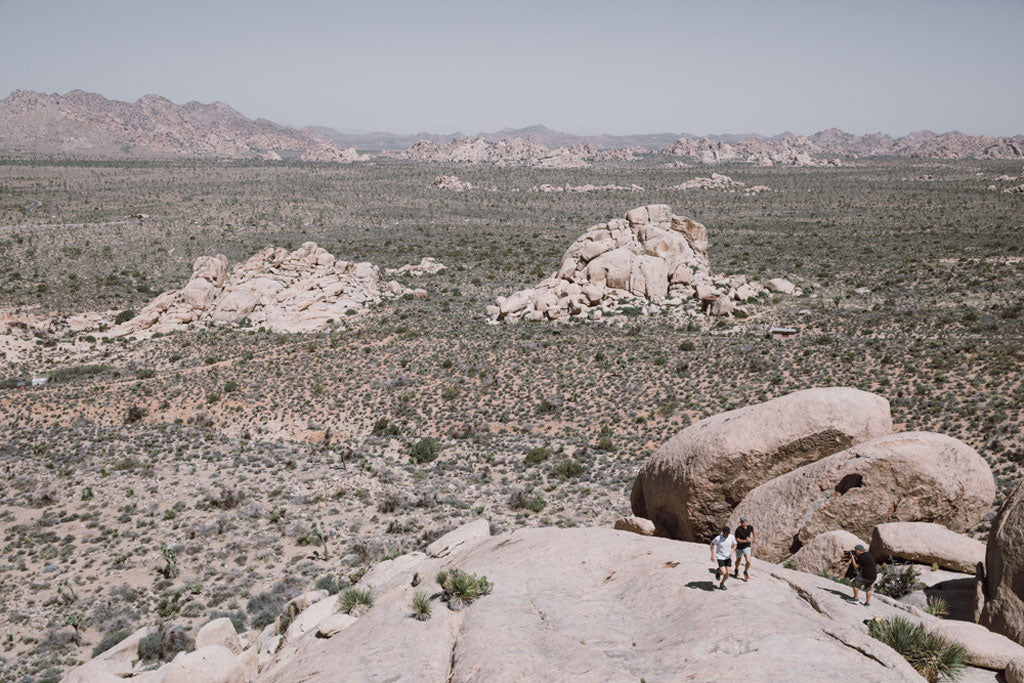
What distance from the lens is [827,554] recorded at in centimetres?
1393

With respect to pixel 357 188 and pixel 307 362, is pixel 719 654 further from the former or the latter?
pixel 357 188

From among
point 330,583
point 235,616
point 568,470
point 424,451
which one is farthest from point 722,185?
point 235,616

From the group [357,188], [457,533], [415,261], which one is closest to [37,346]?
[415,261]

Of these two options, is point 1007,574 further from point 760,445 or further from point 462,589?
point 462,589

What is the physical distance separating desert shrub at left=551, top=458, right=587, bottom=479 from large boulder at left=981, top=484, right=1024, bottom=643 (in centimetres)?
1868

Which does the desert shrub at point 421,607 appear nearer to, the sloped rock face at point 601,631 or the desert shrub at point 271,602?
the sloped rock face at point 601,631

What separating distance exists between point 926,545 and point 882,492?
5.15 feet

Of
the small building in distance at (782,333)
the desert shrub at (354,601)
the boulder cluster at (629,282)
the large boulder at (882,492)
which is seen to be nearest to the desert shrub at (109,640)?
the desert shrub at (354,601)

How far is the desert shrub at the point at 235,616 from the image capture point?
18906 mm

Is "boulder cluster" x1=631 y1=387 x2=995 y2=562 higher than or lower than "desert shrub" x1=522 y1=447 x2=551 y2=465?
higher

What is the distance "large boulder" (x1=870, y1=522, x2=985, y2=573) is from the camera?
13.3m

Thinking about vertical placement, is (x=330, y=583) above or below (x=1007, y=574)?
below

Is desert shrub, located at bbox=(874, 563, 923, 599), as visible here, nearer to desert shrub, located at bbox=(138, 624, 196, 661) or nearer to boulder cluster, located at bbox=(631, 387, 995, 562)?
boulder cluster, located at bbox=(631, 387, 995, 562)

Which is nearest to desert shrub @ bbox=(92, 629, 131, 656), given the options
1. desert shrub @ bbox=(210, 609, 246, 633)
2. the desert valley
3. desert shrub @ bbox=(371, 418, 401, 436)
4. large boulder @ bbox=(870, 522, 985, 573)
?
the desert valley
